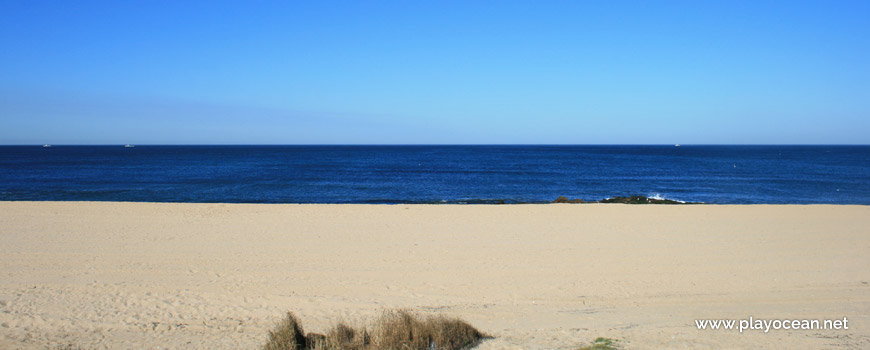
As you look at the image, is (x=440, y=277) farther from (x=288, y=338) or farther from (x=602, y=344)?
(x=288, y=338)

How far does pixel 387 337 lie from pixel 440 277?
3640 mm

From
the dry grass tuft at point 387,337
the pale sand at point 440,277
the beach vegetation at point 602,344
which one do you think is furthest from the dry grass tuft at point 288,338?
the beach vegetation at point 602,344

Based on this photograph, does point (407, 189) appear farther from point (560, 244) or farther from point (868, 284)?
point (868, 284)

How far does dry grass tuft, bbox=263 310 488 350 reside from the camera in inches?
208

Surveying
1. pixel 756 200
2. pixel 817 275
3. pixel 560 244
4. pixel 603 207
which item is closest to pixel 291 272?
pixel 560 244

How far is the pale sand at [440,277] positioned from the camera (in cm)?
629

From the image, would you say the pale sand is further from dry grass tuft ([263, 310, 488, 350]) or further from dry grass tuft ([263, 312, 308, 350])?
dry grass tuft ([263, 312, 308, 350])

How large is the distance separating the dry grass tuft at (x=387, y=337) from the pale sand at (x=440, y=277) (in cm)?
45

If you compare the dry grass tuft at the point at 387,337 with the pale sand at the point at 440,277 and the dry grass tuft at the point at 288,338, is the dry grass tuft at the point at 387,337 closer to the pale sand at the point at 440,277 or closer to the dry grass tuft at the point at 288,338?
the dry grass tuft at the point at 288,338

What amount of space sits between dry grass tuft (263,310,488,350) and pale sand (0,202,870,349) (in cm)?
45

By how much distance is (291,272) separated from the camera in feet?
30.4

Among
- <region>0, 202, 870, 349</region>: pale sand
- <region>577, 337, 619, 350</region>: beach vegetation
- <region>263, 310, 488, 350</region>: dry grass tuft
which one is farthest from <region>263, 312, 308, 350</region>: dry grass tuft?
<region>577, 337, 619, 350</region>: beach vegetation

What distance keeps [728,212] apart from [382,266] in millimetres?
13378

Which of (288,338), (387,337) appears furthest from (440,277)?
(288,338)
